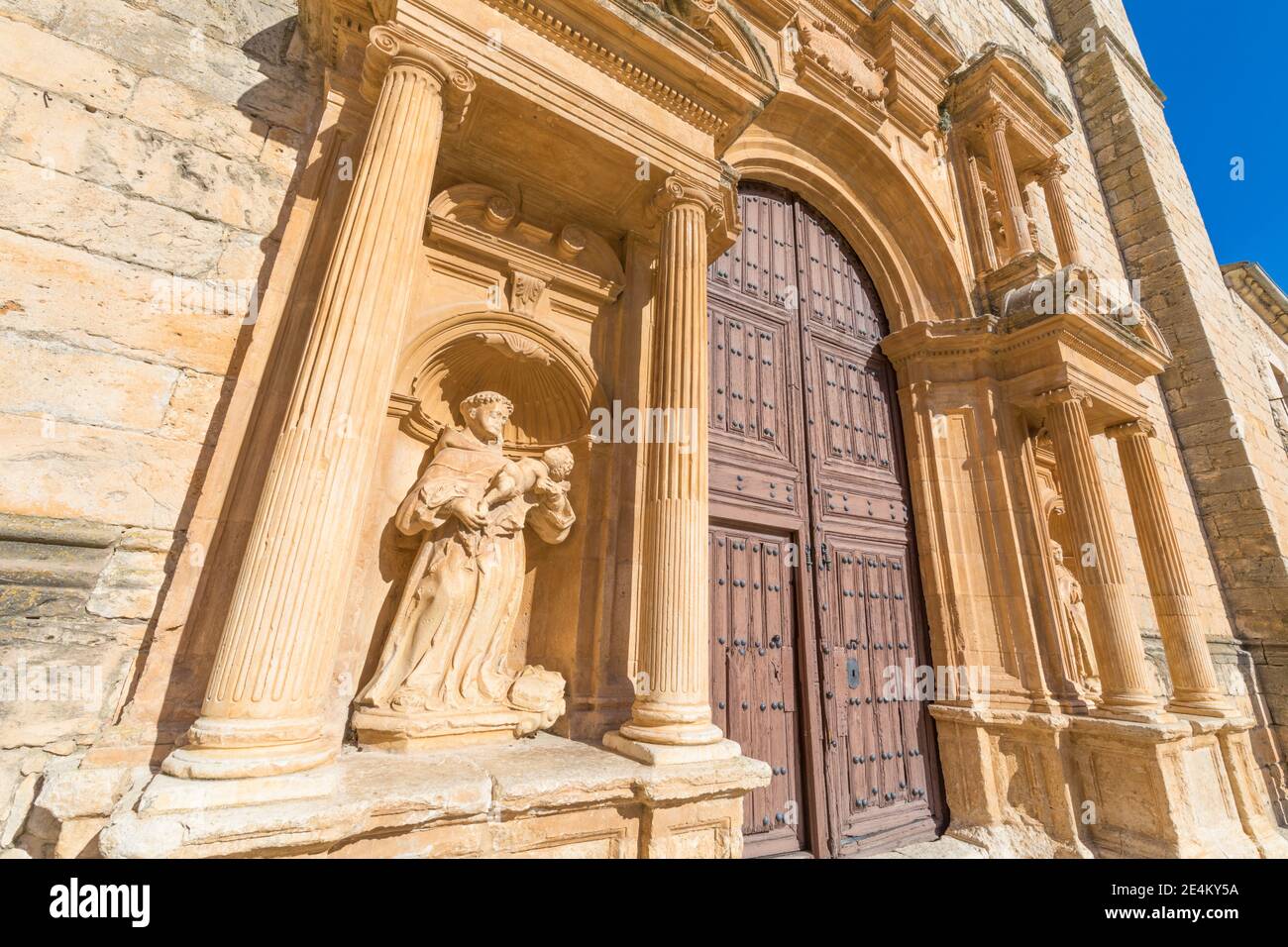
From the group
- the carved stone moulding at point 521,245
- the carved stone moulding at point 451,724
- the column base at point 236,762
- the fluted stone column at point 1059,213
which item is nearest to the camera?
the column base at point 236,762

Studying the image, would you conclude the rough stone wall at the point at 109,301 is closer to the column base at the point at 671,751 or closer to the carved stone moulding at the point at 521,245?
the carved stone moulding at the point at 521,245

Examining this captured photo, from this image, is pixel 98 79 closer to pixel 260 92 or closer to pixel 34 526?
pixel 260 92

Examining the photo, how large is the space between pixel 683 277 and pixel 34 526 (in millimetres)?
3139

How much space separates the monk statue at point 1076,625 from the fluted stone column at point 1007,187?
11.7ft

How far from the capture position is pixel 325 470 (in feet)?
6.71

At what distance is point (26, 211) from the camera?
7.77 ft

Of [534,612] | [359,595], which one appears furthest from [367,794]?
[534,612]

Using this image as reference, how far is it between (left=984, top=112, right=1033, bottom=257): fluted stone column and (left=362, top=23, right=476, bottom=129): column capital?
621 cm

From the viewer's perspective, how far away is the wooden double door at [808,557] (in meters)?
4.02

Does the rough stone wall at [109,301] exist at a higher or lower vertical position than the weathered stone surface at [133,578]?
higher

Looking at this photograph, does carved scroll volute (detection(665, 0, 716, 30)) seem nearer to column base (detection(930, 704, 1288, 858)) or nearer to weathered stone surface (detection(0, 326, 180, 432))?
weathered stone surface (detection(0, 326, 180, 432))

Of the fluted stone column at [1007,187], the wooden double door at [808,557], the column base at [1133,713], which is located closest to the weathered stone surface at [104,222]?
the wooden double door at [808,557]

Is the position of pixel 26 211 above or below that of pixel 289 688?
above

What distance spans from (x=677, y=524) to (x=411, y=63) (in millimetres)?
2545
